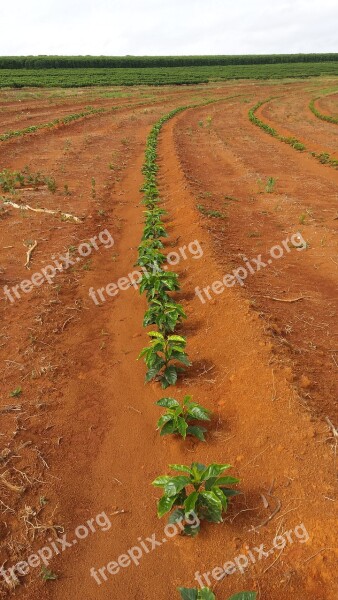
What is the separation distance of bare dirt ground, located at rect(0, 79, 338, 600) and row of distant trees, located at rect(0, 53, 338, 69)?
6190cm

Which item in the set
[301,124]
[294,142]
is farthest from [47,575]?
[301,124]

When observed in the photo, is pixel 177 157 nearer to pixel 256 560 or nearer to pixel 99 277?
pixel 99 277

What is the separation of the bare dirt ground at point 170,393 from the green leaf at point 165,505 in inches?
12.6

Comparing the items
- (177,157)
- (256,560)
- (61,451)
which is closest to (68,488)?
(61,451)

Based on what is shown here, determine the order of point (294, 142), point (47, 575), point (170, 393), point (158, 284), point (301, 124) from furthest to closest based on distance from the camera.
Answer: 1. point (301, 124)
2. point (294, 142)
3. point (158, 284)
4. point (170, 393)
5. point (47, 575)

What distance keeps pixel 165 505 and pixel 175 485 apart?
7.1 inches

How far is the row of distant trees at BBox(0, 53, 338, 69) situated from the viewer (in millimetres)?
60516

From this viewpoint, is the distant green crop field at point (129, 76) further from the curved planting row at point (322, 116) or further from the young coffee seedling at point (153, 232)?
the young coffee seedling at point (153, 232)

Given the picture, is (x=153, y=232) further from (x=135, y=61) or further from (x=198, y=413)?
(x=135, y=61)

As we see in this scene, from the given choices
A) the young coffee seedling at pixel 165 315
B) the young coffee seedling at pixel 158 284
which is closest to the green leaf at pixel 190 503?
the young coffee seedling at pixel 165 315

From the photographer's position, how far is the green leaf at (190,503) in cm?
319

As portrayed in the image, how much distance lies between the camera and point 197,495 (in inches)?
128

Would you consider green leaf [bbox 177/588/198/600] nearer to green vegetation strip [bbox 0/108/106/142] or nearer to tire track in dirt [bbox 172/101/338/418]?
tire track in dirt [bbox 172/101/338/418]

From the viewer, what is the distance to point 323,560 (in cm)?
301
